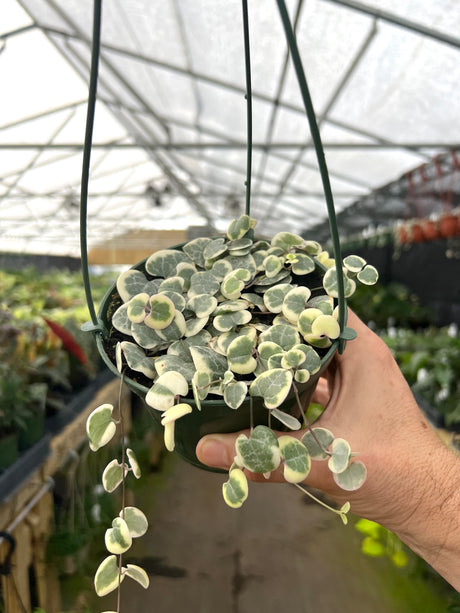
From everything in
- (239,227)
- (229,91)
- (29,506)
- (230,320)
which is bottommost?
(29,506)

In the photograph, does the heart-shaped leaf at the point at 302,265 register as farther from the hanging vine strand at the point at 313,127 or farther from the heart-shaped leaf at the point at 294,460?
the heart-shaped leaf at the point at 294,460

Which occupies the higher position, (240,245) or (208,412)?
(240,245)

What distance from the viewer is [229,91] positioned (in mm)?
3121

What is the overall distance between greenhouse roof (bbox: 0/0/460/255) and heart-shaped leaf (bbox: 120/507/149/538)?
0.54 meters

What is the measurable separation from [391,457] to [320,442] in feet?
0.49

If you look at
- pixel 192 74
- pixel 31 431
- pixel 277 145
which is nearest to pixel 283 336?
pixel 31 431

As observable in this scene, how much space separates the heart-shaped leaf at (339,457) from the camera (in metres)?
0.40

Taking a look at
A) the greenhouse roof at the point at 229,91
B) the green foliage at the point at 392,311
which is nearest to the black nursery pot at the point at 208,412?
the greenhouse roof at the point at 229,91

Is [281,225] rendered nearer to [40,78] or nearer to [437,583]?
[40,78]

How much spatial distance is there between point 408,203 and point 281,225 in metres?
5.31

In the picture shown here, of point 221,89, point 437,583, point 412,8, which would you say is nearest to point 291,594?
point 437,583

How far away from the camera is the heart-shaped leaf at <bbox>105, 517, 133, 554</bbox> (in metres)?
0.39

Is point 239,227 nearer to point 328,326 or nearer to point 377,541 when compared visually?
point 328,326

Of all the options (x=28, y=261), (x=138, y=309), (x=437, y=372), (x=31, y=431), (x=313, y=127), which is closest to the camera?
(x=313, y=127)
